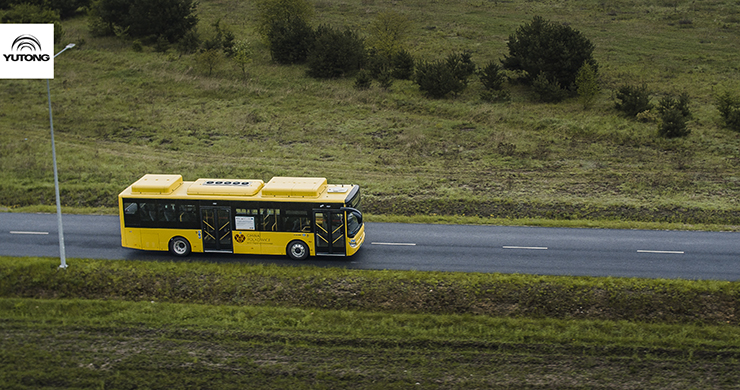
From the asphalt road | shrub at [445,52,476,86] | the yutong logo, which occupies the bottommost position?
the asphalt road

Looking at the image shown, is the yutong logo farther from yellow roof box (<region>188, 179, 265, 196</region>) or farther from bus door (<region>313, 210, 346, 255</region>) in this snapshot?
bus door (<region>313, 210, 346, 255</region>)

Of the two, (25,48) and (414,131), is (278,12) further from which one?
(25,48)

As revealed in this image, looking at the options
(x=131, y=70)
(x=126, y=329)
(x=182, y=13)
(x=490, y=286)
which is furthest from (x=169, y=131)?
(x=490, y=286)

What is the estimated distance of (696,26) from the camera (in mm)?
62906

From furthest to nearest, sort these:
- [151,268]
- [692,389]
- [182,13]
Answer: [182,13] < [151,268] < [692,389]

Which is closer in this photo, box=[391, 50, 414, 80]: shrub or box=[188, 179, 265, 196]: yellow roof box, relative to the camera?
box=[188, 179, 265, 196]: yellow roof box

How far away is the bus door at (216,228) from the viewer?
75.5 ft

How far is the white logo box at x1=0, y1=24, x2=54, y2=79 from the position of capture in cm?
2031

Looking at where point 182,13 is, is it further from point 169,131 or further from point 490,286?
point 490,286

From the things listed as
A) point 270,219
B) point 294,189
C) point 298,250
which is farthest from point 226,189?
point 298,250

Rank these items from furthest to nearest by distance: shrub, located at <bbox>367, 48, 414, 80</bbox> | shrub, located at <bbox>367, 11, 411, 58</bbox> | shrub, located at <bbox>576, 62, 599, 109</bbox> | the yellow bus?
1. shrub, located at <bbox>367, 11, 411, 58</bbox>
2. shrub, located at <bbox>367, 48, 414, 80</bbox>
3. shrub, located at <bbox>576, 62, 599, 109</bbox>
4. the yellow bus

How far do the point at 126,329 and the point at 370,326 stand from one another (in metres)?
7.36

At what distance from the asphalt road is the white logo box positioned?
7.01 m

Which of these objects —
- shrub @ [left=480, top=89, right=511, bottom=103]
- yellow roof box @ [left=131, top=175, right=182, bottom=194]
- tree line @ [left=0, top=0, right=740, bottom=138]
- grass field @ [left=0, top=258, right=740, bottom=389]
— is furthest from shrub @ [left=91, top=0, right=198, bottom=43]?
grass field @ [left=0, top=258, right=740, bottom=389]
